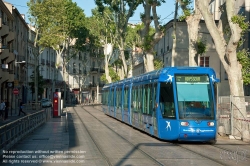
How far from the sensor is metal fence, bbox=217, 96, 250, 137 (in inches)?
767

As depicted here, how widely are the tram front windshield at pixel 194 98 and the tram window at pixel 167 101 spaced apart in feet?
0.96

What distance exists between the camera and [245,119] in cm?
1942

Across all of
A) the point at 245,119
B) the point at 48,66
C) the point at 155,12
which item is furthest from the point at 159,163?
the point at 48,66

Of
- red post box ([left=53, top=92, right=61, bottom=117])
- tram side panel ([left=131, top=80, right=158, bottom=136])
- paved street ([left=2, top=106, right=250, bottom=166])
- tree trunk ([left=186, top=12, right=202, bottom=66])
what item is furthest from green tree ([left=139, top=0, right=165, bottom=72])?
paved street ([left=2, top=106, right=250, bottom=166])

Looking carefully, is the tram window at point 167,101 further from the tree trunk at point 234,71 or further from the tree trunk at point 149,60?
the tree trunk at point 149,60

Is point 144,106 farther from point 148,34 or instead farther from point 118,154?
point 148,34

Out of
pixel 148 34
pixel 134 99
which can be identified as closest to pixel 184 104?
pixel 134 99

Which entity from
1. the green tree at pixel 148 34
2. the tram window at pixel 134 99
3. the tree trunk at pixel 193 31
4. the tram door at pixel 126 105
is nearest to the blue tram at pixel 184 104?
the tram window at pixel 134 99

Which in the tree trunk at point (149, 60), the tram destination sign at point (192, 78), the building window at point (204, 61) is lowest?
the tram destination sign at point (192, 78)

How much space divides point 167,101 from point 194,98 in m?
1.05

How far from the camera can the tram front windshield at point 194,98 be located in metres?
16.3

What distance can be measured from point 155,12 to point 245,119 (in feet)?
41.1

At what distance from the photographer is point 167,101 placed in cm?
1670

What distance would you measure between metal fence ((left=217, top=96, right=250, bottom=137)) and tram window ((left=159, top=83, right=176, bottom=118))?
4076mm
